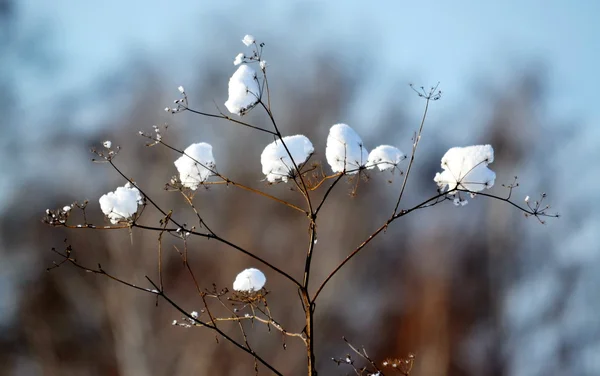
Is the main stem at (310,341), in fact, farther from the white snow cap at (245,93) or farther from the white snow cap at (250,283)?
the white snow cap at (245,93)

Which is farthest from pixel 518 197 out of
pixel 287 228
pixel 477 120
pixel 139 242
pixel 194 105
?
pixel 139 242

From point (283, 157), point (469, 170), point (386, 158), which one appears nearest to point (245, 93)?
point (283, 157)

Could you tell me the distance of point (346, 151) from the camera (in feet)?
4.24

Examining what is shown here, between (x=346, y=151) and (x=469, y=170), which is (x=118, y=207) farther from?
(x=469, y=170)

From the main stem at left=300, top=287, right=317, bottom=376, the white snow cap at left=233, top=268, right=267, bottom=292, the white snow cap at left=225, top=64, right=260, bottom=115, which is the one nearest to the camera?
the main stem at left=300, top=287, right=317, bottom=376

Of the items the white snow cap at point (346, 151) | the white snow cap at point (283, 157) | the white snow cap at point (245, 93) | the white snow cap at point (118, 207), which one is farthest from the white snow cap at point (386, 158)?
the white snow cap at point (118, 207)

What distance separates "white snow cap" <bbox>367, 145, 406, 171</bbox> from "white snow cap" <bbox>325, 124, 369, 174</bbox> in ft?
0.10

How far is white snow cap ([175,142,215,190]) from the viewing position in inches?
52.3

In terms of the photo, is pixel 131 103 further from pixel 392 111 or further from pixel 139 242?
pixel 392 111

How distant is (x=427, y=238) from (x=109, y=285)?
4.28 metres

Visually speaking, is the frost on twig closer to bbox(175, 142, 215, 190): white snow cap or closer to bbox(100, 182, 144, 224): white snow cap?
bbox(175, 142, 215, 190): white snow cap

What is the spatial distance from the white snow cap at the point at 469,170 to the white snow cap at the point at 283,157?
0.31 m

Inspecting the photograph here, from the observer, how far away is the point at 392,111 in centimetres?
730

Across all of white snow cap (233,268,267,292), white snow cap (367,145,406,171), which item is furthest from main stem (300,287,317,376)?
white snow cap (367,145,406,171)
